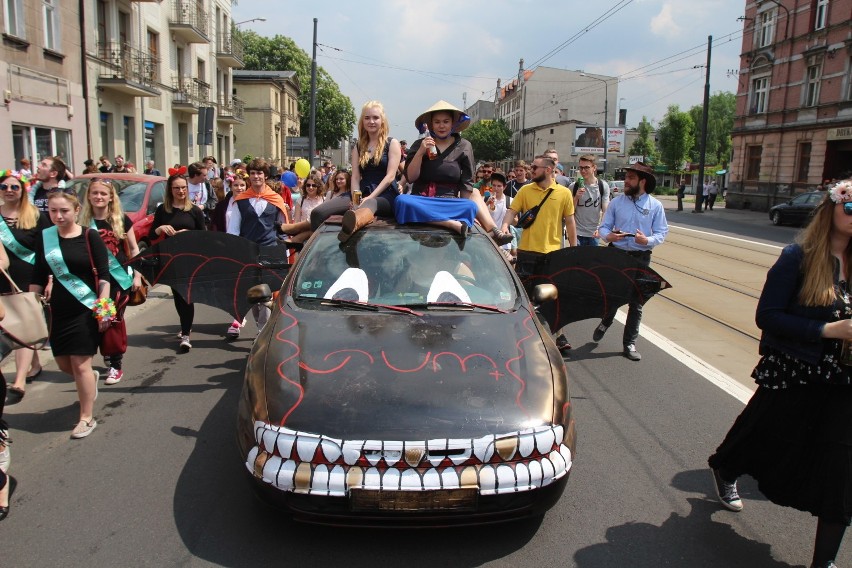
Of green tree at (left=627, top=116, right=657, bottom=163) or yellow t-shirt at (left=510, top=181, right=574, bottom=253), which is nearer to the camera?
yellow t-shirt at (left=510, top=181, right=574, bottom=253)

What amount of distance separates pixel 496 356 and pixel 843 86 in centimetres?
3619

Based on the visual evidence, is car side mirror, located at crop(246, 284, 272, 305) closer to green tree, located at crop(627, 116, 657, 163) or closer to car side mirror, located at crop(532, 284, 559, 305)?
car side mirror, located at crop(532, 284, 559, 305)

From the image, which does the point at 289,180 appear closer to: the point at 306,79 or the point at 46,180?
the point at 46,180

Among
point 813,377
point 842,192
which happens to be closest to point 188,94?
point 842,192

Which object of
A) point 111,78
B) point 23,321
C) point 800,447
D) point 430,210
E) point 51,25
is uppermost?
point 51,25

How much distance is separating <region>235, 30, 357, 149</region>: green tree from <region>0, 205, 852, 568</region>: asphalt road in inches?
2681

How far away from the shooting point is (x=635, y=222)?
6.48 m

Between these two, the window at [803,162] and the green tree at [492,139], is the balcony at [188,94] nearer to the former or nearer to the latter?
the window at [803,162]

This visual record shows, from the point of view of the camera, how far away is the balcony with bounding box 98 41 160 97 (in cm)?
2098

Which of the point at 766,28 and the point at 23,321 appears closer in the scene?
the point at 23,321

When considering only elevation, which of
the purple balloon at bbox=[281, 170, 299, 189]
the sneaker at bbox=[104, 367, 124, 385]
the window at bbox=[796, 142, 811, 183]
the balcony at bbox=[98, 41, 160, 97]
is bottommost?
the sneaker at bbox=[104, 367, 124, 385]

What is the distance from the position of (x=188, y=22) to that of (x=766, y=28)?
106 feet

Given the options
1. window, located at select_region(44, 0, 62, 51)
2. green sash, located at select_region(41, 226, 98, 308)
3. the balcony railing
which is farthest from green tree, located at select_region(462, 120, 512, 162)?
green sash, located at select_region(41, 226, 98, 308)

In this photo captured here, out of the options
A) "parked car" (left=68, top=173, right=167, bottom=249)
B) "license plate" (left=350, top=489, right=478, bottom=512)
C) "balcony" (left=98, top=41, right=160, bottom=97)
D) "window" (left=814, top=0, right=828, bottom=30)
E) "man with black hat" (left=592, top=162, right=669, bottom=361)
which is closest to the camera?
"license plate" (left=350, top=489, right=478, bottom=512)
